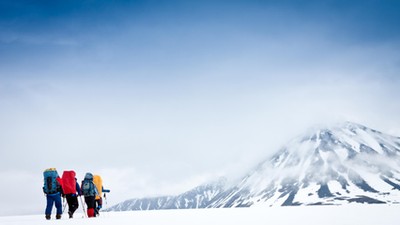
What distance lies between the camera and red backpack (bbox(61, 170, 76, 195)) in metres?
16.2

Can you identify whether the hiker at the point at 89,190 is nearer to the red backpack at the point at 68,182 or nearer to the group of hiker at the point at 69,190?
the group of hiker at the point at 69,190

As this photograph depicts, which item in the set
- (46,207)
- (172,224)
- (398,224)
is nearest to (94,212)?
(46,207)

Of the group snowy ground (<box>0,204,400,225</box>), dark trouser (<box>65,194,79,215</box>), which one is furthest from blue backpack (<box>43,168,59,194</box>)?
snowy ground (<box>0,204,400,225</box>)

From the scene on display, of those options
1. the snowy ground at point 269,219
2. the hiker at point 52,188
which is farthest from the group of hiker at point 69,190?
the snowy ground at point 269,219

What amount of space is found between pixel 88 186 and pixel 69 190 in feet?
2.87

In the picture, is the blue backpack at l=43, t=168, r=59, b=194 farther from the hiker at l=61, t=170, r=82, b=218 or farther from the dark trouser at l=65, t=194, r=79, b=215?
the dark trouser at l=65, t=194, r=79, b=215

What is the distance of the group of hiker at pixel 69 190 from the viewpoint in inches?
620

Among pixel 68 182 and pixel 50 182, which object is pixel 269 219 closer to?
pixel 68 182

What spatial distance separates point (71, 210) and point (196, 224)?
9.66 metres

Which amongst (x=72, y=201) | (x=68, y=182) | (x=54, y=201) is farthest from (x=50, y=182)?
(x=72, y=201)

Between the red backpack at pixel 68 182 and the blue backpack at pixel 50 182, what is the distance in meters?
0.40

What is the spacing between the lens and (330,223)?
28.8 feet

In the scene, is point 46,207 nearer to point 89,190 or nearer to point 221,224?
point 89,190

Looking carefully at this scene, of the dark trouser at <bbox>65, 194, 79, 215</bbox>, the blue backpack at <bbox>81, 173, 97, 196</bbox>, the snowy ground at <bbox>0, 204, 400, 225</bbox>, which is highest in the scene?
the blue backpack at <bbox>81, 173, 97, 196</bbox>
